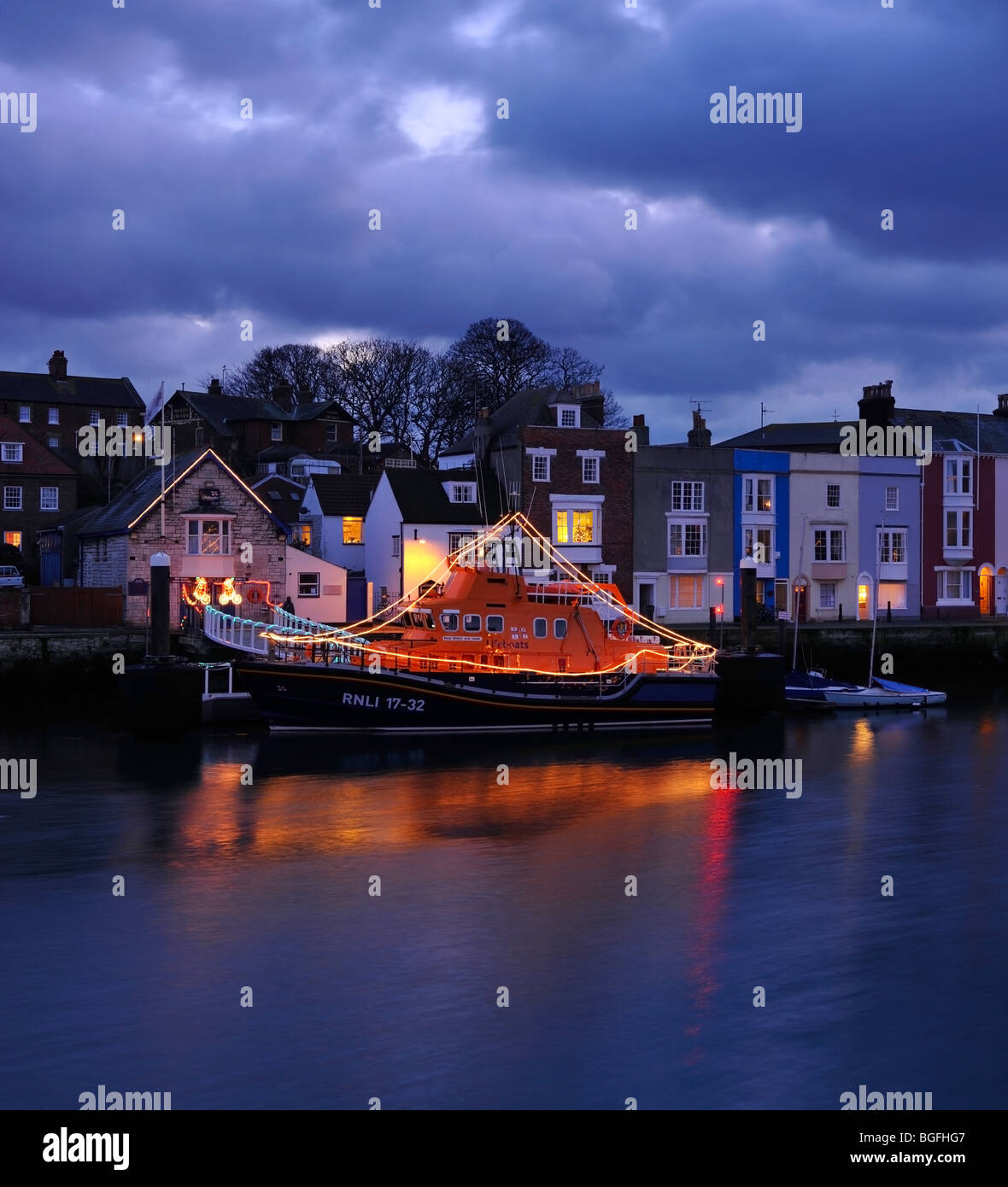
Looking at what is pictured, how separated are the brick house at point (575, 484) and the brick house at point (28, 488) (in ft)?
67.4

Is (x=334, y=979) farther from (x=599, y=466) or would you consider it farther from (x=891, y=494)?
(x=891, y=494)

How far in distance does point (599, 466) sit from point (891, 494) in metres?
13.9

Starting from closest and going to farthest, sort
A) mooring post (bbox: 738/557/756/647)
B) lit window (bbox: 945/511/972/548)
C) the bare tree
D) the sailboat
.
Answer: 1. mooring post (bbox: 738/557/756/647)
2. the sailboat
3. lit window (bbox: 945/511/972/548)
4. the bare tree

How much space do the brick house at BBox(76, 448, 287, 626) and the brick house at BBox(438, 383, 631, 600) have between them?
9.78 metres

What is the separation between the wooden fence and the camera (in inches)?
1747

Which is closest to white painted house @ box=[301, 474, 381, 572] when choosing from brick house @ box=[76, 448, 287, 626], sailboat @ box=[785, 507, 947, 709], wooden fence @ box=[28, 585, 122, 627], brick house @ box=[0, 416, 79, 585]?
brick house @ box=[76, 448, 287, 626]

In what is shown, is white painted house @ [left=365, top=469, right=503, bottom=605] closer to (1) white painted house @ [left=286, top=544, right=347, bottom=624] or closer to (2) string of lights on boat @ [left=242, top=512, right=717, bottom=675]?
(1) white painted house @ [left=286, top=544, right=347, bottom=624]

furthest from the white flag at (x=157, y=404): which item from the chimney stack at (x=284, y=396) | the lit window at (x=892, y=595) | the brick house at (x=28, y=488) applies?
the chimney stack at (x=284, y=396)

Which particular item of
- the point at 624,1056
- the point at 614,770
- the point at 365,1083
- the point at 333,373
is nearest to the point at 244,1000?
the point at 365,1083

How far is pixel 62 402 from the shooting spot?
300 ft

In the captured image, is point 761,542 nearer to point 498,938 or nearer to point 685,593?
point 685,593

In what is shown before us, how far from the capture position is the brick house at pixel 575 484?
53062 mm

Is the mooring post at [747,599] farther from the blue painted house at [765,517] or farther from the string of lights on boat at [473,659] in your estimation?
the blue painted house at [765,517]

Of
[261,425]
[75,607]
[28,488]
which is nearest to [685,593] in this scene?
[75,607]
